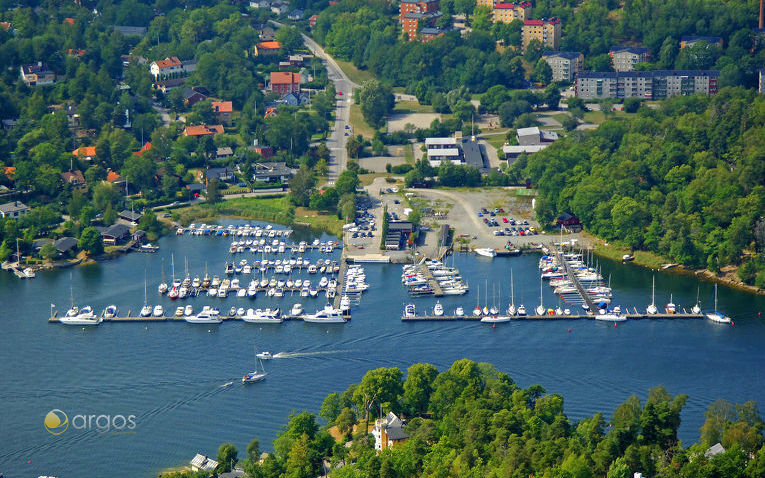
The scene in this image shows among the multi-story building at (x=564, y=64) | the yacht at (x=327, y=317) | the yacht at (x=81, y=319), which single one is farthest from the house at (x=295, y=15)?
the yacht at (x=327, y=317)

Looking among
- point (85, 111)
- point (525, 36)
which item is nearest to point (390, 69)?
point (525, 36)

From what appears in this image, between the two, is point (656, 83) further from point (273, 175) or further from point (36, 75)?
point (36, 75)

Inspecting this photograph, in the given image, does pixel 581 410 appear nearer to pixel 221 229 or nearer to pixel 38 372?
pixel 38 372

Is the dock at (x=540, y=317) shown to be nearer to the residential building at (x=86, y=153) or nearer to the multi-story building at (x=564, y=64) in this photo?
the residential building at (x=86, y=153)

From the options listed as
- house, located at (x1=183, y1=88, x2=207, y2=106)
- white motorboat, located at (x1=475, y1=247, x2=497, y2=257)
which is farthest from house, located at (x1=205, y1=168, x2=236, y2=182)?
white motorboat, located at (x1=475, y1=247, x2=497, y2=257)

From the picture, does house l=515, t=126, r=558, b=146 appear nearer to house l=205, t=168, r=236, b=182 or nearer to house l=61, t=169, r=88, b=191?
house l=205, t=168, r=236, b=182

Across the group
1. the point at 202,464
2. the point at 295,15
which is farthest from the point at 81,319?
the point at 295,15
